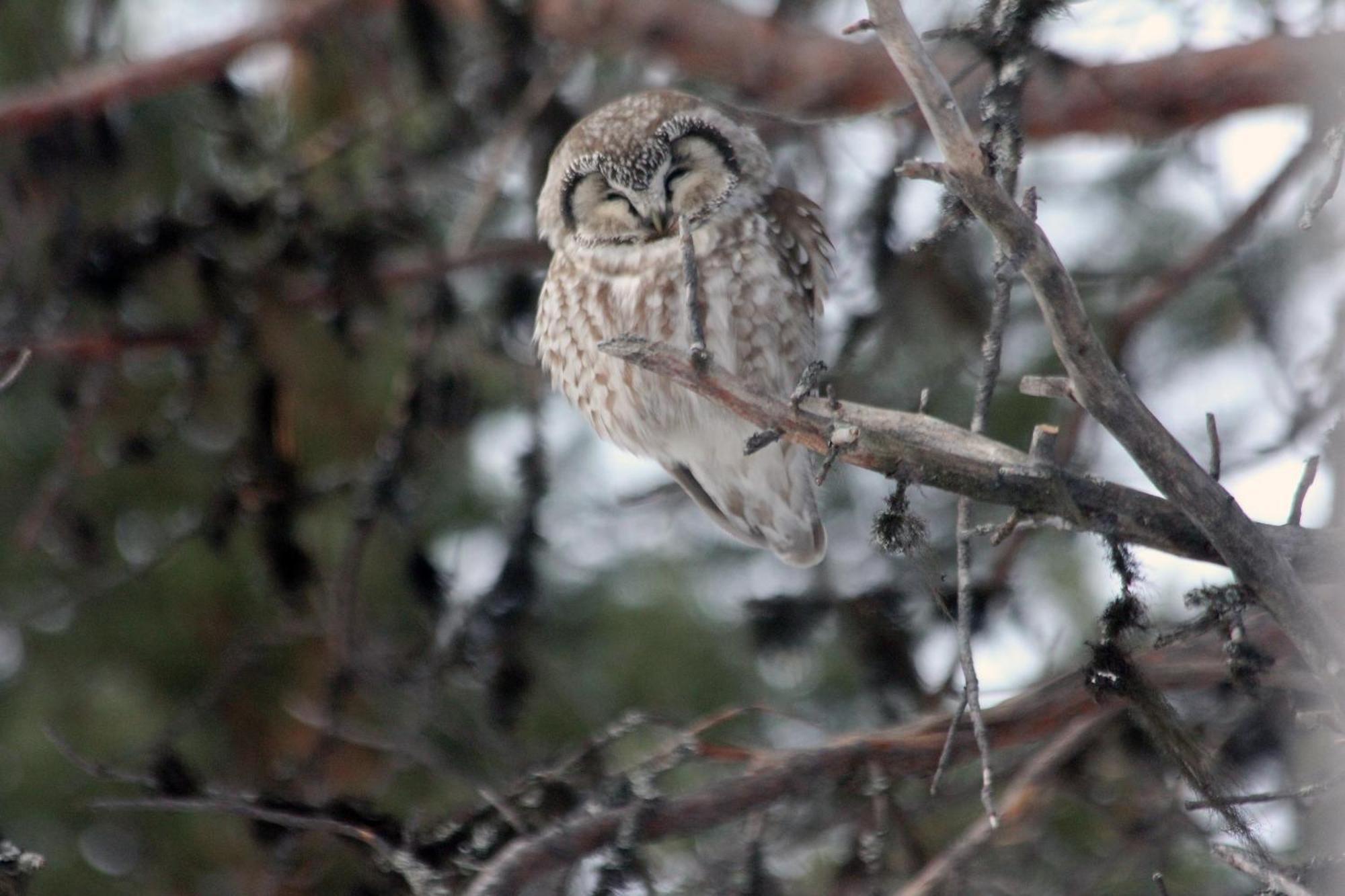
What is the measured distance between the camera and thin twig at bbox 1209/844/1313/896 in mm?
1905

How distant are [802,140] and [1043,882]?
2482 millimetres

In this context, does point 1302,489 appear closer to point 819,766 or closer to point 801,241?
point 819,766

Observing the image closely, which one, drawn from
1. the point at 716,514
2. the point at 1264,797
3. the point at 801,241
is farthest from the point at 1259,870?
→ the point at 716,514

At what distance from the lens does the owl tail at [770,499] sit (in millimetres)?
3906

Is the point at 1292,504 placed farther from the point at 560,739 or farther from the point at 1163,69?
the point at 560,739

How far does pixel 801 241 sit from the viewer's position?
3609 millimetres

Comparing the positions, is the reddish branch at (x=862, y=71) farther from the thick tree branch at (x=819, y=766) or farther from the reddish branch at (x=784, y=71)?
the thick tree branch at (x=819, y=766)

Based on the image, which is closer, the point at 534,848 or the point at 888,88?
the point at 534,848

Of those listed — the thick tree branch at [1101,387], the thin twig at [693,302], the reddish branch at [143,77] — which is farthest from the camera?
the reddish branch at [143,77]

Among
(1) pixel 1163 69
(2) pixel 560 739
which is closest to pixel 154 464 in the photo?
(2) pixel 560 739

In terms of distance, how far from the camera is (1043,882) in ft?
12.5

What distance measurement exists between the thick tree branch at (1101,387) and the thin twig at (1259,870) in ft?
0.91

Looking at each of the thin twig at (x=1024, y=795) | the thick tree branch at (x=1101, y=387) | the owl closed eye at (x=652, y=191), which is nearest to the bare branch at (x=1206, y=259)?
the thin twig at (x=1024, y=795)

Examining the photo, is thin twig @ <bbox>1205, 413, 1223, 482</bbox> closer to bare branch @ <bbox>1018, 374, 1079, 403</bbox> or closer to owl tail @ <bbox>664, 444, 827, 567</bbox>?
bare branch @ <bbox>1018, 374, 1079, 403</bbox>
